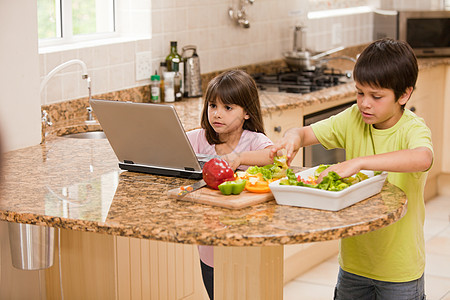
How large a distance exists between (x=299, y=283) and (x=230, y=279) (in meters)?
1.88

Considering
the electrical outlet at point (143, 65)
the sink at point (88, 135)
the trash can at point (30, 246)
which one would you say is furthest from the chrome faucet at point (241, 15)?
the trash can at point (30, 246)

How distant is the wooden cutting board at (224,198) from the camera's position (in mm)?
1668

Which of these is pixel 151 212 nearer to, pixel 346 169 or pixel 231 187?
pixel 231 187

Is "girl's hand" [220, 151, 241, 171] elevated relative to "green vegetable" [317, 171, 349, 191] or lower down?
lower down

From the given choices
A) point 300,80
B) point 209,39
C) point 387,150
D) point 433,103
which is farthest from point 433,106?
point 387,150

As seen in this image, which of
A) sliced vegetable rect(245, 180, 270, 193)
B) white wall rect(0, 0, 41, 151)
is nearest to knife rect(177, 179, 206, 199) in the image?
sliced vegetable rect(245, 180, 270, 193)

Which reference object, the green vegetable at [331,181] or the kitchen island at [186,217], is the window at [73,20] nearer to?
the kitchen island at [186,217]

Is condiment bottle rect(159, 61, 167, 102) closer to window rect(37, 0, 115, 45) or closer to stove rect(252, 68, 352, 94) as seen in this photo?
window rect(37, 0, 115, 45)

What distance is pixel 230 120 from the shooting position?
2248 mm

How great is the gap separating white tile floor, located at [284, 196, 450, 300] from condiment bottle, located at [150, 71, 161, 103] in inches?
46.9

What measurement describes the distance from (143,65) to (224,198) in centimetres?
206

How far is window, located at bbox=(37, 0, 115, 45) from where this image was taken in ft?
10.8

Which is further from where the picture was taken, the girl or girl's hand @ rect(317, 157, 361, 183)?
the girl

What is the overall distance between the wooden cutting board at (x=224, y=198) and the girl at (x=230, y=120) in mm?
419
